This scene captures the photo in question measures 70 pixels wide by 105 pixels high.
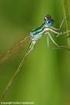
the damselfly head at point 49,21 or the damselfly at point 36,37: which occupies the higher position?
→ the damselfly head at point 49,21

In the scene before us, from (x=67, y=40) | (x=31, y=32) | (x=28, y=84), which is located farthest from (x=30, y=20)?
(x=28, y=84)

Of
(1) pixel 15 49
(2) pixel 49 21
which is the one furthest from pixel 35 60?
(2) pixel 49 21

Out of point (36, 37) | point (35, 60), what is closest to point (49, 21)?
point (36, 37)

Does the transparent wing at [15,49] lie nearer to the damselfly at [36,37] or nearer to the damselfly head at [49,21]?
the damselfly at [36,37]

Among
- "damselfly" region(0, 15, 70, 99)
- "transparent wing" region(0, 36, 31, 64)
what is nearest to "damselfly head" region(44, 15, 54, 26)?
"damselfly" region(0, 15, 70, 99)

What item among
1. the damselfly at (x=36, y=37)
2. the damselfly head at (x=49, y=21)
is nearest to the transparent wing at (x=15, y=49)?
the damselfly at (x=36, y=37)

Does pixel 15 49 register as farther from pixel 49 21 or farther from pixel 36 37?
pixel 49 21

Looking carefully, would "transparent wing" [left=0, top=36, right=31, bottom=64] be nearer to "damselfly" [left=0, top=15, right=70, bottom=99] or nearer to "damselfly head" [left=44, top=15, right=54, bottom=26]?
"damselfly" [left=0, top=15, right=70, bottom=99]

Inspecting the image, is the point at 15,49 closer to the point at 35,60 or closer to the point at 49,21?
the point at 35,60

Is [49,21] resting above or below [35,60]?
above
